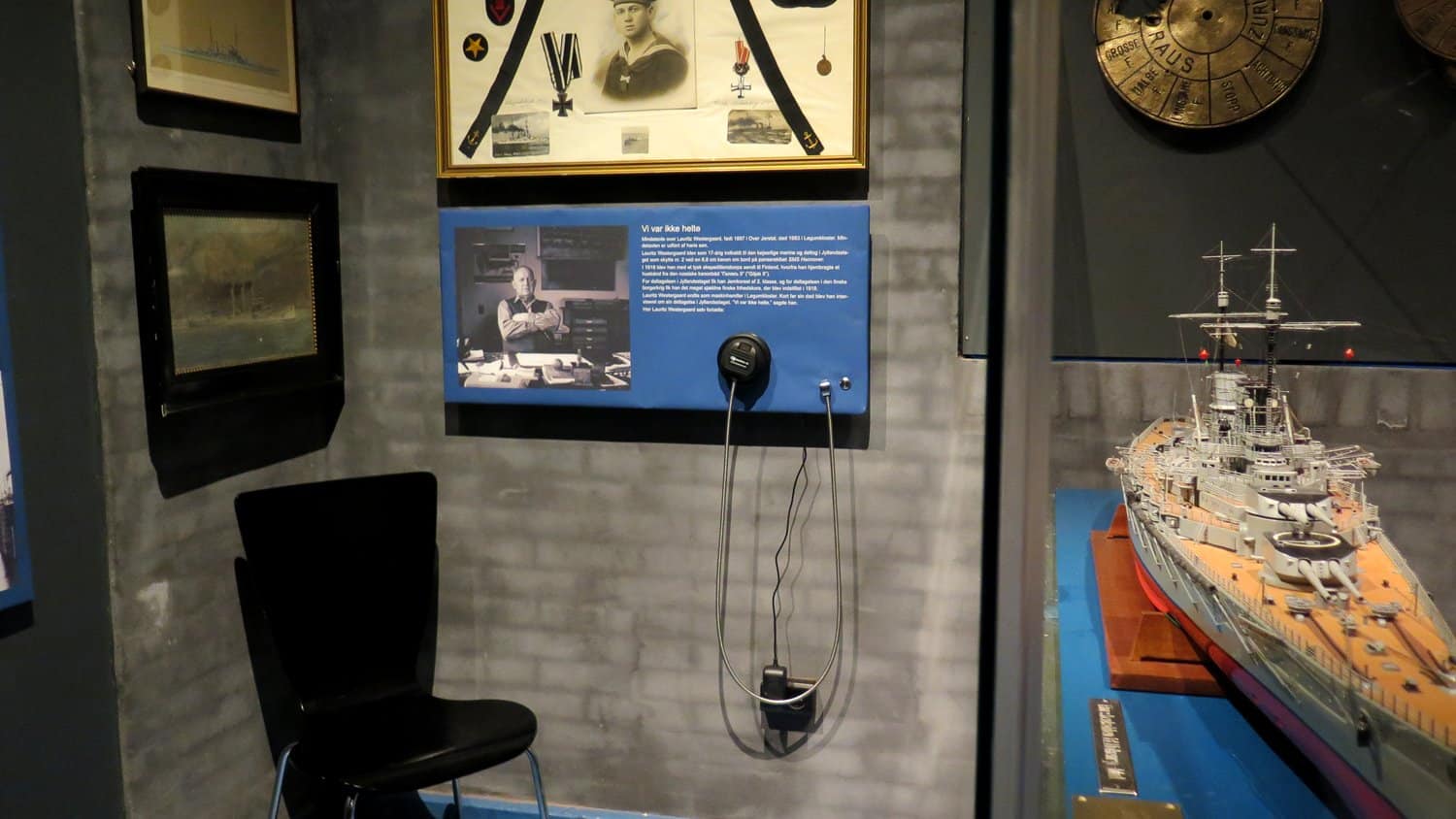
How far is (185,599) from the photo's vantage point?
218cm

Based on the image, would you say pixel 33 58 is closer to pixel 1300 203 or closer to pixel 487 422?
pixel 487 422

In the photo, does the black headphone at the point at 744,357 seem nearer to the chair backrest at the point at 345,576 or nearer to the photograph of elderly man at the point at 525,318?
the photograph of elderly man at the point at 525,318

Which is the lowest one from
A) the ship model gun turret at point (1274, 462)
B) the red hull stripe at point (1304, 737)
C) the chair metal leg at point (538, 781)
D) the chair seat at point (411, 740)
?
the chair metal leg at point (538, 781)

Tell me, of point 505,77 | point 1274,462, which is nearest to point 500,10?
point 505,77

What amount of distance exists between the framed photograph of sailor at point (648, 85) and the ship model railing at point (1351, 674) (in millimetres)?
1576

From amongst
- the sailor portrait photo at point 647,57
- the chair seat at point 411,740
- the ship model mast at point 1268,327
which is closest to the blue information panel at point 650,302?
the sailor portrait photo at point 647,57

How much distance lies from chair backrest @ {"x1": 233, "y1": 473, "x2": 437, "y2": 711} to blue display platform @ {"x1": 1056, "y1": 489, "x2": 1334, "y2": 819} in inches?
69.6

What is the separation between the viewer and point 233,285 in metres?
2.21

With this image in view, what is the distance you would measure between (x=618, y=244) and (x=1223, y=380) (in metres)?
1.63

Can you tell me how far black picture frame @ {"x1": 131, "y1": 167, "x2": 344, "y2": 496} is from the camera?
6.66ft

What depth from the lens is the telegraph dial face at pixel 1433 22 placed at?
727 mm

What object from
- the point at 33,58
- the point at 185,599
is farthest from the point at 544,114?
the point at 185,599

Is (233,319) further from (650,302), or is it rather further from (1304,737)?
(1304,737)

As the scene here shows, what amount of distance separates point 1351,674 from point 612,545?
2.00 m
